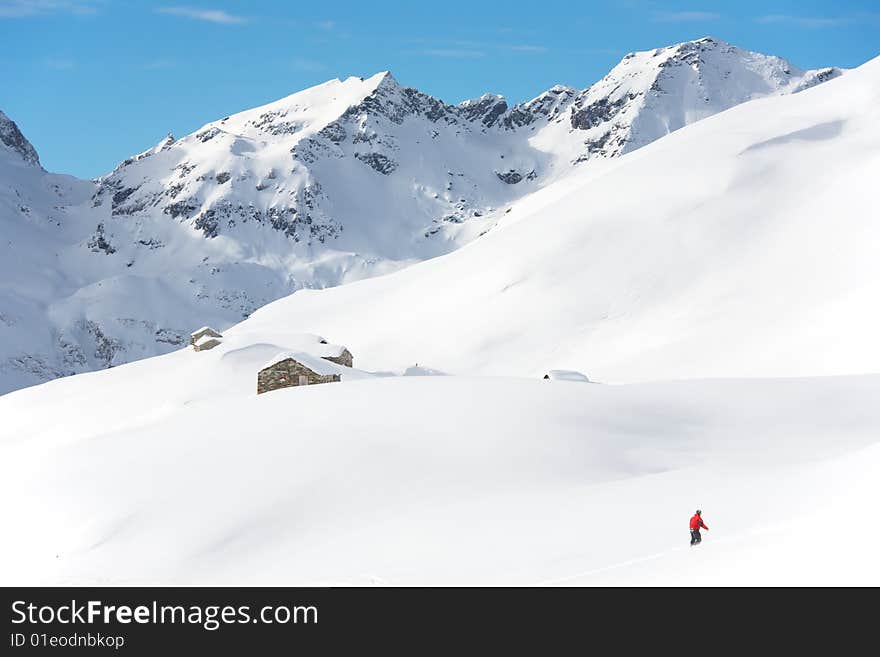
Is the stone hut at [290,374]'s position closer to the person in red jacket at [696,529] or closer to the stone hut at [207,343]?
the stone hut at [207,343]

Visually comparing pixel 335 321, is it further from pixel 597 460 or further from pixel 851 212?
pixel 597 460

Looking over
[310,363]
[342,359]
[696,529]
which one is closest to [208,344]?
[342,359]

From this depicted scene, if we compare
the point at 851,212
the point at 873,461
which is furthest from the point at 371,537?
the point at 851,212

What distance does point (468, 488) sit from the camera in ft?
95.6

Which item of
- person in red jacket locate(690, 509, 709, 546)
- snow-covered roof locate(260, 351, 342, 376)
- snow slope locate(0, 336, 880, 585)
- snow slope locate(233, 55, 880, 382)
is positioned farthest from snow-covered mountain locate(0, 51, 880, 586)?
snow-covered roof locate(260, 351, 342, 376)

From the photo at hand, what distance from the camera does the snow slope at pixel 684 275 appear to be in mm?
65562

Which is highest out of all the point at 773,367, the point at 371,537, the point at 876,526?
the point at 773,367

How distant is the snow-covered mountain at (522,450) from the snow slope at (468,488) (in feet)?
0.33

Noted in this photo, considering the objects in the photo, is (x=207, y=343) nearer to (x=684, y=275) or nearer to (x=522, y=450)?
(x=684, y=275)

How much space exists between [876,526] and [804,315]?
54.6 meters

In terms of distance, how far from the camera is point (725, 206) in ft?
295

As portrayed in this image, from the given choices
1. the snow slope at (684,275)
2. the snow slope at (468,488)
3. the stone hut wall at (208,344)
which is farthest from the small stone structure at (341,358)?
the snow slope at (468,488)

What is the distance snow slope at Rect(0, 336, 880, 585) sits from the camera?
813 inches

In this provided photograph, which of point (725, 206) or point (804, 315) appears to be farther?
point (725, 206)
